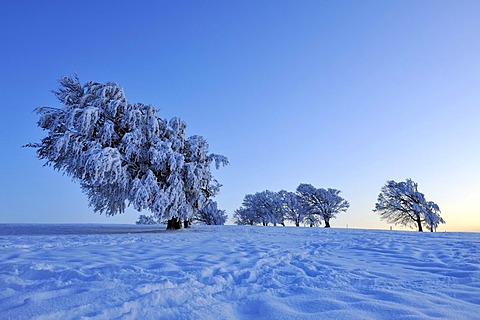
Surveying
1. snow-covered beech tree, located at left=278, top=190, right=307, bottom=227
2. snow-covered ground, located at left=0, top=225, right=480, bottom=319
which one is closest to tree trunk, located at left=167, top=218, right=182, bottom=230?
snow-covered ground, located at left=0, top=225, right=480, bottom=319

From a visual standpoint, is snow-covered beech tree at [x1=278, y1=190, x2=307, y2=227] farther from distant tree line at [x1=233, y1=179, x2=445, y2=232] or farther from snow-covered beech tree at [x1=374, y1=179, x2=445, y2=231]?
snow-covered beech tree at [x1=374, y1=179, x2=445, y2=231]

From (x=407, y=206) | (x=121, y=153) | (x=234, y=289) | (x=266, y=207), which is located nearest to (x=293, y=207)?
(x=266, y=207)

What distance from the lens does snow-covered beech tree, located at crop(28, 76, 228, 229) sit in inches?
432

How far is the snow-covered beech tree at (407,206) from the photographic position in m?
28.0

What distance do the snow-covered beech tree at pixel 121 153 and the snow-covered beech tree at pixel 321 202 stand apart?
25.2m

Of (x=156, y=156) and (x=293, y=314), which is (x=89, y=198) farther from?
(x=293, y=314)

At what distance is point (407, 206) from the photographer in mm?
29547

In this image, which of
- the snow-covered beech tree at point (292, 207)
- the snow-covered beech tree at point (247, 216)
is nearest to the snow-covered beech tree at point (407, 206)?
the snow-covered beech tree at point (292, 207)

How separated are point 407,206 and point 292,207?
51.5ft

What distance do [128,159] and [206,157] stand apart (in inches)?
163

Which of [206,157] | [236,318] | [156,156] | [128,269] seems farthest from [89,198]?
[236,318]

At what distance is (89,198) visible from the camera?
1320cm

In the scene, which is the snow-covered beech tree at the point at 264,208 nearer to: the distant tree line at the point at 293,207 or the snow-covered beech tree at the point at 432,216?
the distant tree line at the point at 293,207

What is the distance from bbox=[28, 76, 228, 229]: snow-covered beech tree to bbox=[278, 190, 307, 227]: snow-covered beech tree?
28.0 metres
